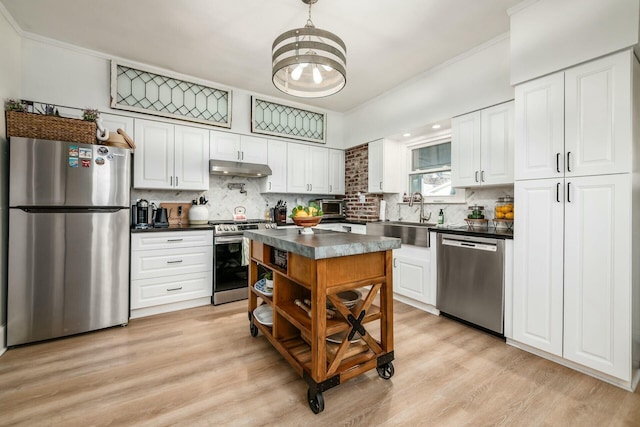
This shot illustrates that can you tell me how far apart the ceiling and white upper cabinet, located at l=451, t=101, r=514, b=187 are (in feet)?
2.52

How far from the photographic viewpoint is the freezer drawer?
2.37m

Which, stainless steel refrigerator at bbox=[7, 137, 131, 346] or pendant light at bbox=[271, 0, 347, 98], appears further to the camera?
stainless steel refrigerator at bbox=[7, 137, 131, 346]

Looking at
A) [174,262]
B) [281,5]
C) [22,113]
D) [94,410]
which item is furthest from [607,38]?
[22,113]

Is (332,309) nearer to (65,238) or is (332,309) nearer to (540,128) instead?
(540,128)

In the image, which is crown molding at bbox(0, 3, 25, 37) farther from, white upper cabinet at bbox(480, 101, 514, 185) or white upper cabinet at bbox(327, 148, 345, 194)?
white upper cabinet at bbox(480, 101, 514, 185)

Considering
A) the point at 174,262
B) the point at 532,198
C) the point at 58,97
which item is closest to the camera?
the point at 532,198

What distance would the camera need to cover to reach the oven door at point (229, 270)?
3439 mm

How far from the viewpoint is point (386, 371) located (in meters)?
1.96

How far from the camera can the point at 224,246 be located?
3.48m

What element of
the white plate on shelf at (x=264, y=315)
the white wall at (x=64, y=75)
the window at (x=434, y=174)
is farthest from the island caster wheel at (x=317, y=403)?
the white wall at (x=64, y=75)

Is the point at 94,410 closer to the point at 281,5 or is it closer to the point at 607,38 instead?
the point at 281,5

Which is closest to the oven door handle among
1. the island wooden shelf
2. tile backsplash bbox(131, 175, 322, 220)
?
tile backsplash bbox(131, 175, 322, 220)

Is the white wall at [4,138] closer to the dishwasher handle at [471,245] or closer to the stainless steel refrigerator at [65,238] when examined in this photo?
the stainless steel refrigerator at [65,238]

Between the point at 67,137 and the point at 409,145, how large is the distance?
4.12 meters
